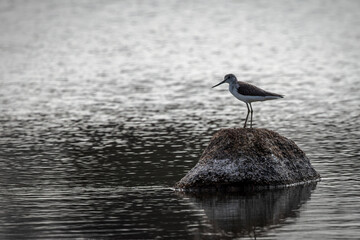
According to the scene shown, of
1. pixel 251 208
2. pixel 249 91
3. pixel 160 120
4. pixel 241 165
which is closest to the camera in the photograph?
pixel 251 208

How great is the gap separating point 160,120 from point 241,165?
1264 centimetres

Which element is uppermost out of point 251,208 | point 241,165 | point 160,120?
point 241,165

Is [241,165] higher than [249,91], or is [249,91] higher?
[249,91]

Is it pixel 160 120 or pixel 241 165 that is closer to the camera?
pixel 241 165

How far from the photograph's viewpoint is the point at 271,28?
74.9 meters

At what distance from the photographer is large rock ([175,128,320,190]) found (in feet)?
61.9

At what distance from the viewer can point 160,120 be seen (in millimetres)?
31250

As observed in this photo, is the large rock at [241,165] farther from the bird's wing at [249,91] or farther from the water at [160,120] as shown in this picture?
the bird's wing at [249,91]

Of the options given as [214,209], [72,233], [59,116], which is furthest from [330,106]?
[72,233]

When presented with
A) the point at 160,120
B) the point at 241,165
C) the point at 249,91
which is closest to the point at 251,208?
the point at 241,165

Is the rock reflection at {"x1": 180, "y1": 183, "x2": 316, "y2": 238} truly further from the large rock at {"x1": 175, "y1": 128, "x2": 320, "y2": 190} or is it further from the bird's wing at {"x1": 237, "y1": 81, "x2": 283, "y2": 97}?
the bird's wing at {"x1": 237, "y1": 81, "x2": 283, "y2": 97}

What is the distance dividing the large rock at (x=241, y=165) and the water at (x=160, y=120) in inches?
19.3

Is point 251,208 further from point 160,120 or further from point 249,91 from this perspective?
point 160,120

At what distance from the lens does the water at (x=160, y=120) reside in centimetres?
1648
